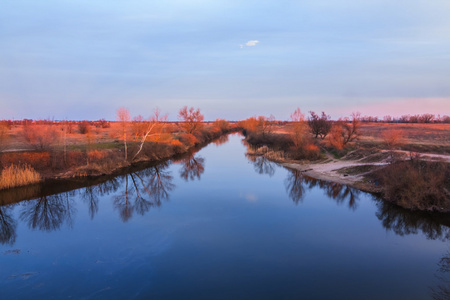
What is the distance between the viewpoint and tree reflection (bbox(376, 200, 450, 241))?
501 inches

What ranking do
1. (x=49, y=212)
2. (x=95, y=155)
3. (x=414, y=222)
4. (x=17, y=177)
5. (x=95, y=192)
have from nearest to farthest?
1. (x=414, y=222)
2. (x=49, y=212)
3. (x=17, y=177)
4. (x=95, y=192)
5. (x=95, y=155)

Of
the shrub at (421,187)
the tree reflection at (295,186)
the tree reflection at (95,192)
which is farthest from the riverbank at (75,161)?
the shrub at (421,187)

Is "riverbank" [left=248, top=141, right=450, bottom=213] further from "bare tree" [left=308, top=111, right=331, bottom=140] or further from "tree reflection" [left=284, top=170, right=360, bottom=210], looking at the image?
"bare tree" [left=308, top=111, right=331, bottom=140]

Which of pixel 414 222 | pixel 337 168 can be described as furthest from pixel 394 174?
pixel 337 168

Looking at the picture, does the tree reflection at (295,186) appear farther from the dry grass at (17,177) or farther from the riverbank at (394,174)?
the dry grass at (17,177)

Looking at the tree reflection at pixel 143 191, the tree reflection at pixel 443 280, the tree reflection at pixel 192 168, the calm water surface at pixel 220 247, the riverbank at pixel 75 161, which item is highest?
the riverbank at pixel 75 161

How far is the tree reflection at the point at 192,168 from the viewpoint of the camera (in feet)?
83.7

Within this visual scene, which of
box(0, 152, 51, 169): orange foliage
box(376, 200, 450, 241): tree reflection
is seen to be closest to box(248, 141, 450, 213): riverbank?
box(376, 200, 450, 241): tree reflection

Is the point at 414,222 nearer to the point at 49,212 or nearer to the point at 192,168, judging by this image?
the point at 49,212

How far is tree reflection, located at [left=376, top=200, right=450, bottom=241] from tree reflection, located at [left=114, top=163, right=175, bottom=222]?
1309 cm

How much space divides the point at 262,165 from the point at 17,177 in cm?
2197

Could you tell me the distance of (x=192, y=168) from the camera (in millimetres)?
29453

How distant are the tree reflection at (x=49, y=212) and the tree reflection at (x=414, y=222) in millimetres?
16332

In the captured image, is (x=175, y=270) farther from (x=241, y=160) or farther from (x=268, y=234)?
(x=241, y=160)
